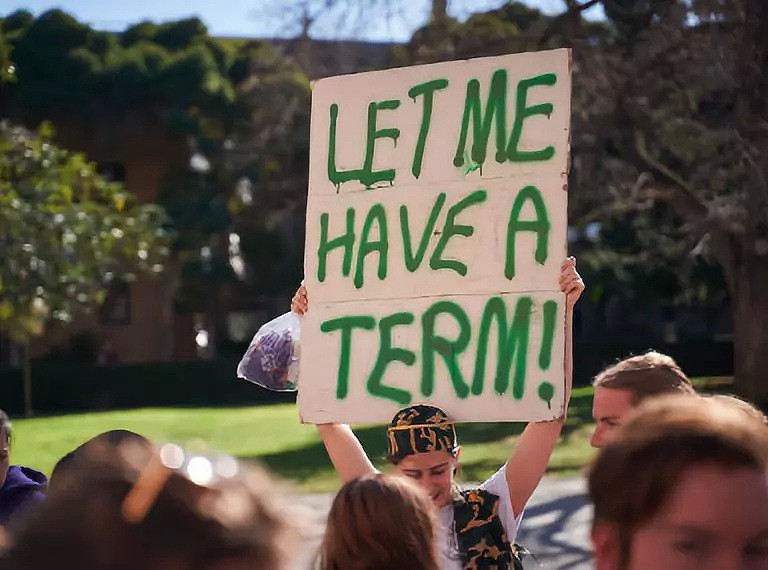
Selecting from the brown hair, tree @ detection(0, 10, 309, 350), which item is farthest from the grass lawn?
the brown hair

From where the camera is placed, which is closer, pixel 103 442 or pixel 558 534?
pixel 103 442

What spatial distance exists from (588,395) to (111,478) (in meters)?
24.3

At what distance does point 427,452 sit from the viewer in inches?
114

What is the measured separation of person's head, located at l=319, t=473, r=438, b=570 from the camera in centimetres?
225

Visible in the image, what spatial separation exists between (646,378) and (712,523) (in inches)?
68.9

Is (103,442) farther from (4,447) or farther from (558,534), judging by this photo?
(558,534)

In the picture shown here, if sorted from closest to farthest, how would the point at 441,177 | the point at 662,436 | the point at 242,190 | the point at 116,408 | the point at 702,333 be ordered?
the point at 662,436
the point at 441,177
the point at 116,408
the point at 242,190
the point at 702,333

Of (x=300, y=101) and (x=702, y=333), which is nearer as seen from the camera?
(x=300, y=101)

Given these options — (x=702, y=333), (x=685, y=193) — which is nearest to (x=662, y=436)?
(x=685, y=193)

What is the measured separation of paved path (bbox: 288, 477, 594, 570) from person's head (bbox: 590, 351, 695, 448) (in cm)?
435

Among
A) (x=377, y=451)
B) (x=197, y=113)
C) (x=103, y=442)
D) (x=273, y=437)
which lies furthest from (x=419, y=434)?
(x=197, y=113)

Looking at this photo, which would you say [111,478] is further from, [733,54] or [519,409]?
[733,54]

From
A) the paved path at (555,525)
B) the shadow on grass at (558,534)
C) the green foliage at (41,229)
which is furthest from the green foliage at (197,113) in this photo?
the shadow on grass at (558,534)

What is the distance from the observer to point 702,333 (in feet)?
131
